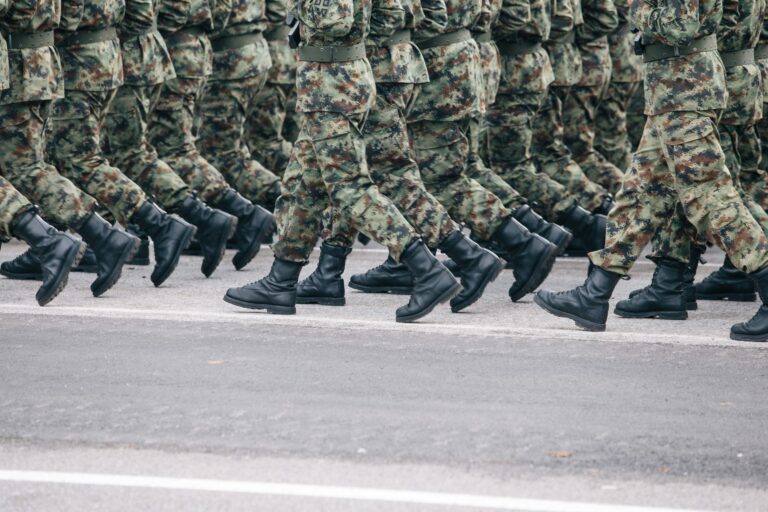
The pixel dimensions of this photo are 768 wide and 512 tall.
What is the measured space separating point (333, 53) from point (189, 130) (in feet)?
8.59

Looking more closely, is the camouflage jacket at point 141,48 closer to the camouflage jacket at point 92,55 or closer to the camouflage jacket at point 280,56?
the camouflage jacket at point 92,55

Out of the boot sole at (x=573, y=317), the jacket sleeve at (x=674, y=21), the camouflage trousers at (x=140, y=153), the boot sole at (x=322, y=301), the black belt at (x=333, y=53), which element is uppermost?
the jacket sleeve at (x=674, y=21)

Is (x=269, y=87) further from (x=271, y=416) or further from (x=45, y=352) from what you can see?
(x=271, y=416)

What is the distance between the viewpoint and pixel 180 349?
702cm

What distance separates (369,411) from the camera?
585cm

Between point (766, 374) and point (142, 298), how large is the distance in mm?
3331

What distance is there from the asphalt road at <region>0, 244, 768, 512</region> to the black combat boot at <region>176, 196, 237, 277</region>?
1.14m

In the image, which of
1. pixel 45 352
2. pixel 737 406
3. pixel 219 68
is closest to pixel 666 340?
pixel 737 406

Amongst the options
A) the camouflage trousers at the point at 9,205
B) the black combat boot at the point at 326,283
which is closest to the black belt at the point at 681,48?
the black combat boot at the point at 326,283

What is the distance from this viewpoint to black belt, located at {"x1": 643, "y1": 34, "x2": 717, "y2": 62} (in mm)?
7410

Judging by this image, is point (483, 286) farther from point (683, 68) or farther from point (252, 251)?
point (252, 251)

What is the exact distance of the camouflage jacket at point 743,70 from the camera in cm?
791

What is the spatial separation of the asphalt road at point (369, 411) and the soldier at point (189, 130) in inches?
66.1

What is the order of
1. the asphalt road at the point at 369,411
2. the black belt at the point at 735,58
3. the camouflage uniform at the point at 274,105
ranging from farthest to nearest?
the camouflage uniform at the point at 274,105 < the black belt at the point at 735,58 < the asphalt road at the point at 369,411
